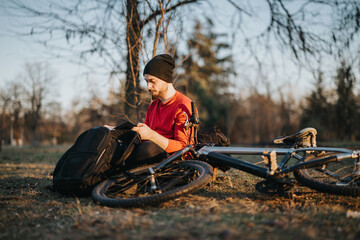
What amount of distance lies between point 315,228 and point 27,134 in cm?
4932

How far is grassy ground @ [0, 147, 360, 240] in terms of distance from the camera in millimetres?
1823

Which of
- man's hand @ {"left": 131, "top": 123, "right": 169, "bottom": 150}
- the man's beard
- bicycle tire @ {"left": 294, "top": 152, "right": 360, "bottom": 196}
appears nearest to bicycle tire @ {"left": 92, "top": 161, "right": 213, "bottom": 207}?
man's hand @ {"left": 131, "top": 123, "right": 169, "bottom": 150}

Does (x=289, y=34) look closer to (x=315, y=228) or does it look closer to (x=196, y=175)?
(x=196, y=175)

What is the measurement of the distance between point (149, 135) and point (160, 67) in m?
0.98

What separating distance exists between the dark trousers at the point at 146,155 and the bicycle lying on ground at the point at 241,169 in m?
0.14

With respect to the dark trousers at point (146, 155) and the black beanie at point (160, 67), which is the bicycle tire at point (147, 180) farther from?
the black beanie at point (160, 67)

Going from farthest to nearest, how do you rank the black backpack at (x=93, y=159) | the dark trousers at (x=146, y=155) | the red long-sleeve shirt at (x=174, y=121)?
the red long-sleeve shirt at (x=174, y=121) → the dark trousers at (x=146, y=155) → the black backpack at (x=93, y=159)

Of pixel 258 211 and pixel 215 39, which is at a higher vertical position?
pixel 215 39

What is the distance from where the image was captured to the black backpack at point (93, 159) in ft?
9.78

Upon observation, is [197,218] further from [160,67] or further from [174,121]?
[160,67]

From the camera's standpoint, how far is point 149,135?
3217 mm

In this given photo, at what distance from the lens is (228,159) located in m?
2.81

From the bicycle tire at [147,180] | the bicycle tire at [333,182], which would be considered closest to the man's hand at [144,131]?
the bicycle tire at [147,180]

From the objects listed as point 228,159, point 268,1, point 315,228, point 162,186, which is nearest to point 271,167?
point 228,159
